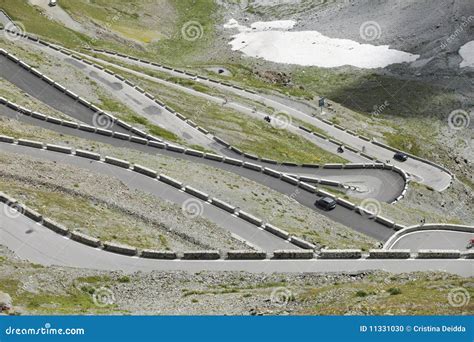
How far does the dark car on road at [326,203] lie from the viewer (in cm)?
6831

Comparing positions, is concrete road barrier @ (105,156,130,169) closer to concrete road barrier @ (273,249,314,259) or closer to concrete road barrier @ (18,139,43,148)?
concrete road barrier @ (18,139,43,148)

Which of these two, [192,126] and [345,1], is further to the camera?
[345,1]

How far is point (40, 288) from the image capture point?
42.2 m

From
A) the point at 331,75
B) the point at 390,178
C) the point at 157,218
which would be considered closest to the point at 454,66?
the point at 331,75

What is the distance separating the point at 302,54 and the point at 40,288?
12611cm

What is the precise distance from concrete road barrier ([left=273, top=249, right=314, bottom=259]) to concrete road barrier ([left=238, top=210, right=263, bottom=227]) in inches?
271

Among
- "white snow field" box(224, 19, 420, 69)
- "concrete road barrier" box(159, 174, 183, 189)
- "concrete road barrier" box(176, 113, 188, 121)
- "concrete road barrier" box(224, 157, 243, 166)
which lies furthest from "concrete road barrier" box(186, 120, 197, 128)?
"white snow field" box(224, 19, 420, 69)

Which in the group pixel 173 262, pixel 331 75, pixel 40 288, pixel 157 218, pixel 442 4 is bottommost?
pixel 40 288

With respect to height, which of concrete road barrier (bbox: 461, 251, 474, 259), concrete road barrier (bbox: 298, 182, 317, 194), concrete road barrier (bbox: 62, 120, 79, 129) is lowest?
concrete road barrier (bbox: 461, 251, 474, 259)

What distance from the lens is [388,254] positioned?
2128 inches

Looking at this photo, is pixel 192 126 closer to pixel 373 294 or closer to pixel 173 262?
pixel 173 262

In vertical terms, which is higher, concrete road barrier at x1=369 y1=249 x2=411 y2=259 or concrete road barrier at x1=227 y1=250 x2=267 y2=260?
concrete road barrier at x1=369 y1=249 x2=411 y2=259

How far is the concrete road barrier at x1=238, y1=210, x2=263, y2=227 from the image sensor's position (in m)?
58.9

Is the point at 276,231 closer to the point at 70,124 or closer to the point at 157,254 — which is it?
the point at 157,254
